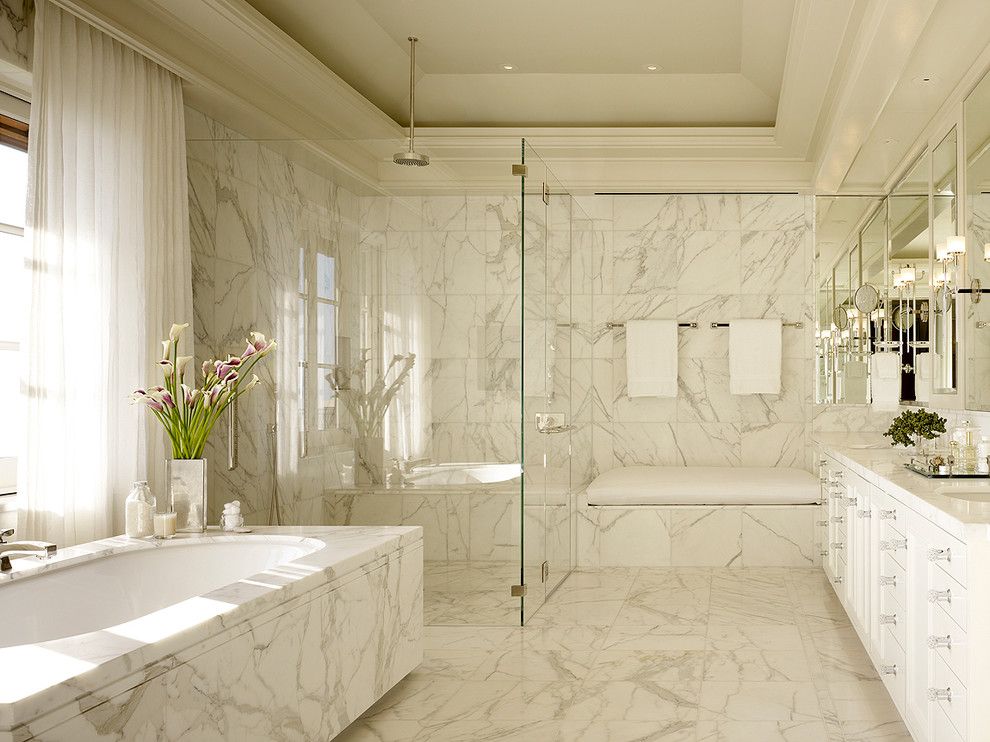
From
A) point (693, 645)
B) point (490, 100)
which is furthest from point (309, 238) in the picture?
point (693, 645)

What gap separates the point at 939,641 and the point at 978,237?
1912 millimetres

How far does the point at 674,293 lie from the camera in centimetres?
588

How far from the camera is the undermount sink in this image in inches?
103

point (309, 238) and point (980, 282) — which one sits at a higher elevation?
point (309, 238)

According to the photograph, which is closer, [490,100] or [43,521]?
[43,521]

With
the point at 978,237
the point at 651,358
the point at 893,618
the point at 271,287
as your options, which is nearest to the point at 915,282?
the point at 978,237

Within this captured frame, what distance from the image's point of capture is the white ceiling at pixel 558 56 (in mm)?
3957

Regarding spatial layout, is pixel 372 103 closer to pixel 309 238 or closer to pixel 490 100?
pixel 490 100

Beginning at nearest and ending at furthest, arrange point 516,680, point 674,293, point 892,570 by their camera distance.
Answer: point 892,570, point 516,680, point 674,293

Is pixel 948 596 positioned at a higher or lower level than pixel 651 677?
higher

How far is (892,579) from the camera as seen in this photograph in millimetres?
2703

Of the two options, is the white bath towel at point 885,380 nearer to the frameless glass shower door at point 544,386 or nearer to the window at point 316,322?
the frameless glass shower door at point 544,386

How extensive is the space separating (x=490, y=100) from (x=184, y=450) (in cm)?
276

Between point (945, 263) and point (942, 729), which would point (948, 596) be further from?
point (945, 263)
